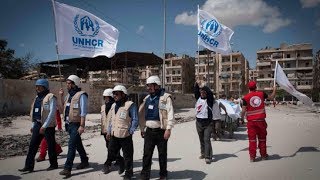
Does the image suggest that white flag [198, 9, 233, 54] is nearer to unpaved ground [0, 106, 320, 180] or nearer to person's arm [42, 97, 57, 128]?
unpaved ground [0, 106, 320, 180]

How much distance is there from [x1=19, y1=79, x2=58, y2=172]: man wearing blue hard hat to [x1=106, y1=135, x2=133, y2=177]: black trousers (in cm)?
135

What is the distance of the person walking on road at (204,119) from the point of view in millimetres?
7773

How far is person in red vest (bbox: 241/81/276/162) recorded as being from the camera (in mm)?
7937

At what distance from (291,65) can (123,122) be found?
98813 mm

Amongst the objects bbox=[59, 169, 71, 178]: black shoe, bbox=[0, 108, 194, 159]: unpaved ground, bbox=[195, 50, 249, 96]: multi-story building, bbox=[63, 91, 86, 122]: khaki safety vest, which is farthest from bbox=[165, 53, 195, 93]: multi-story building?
bbox=[59, 169, 71, 178]: black shoe

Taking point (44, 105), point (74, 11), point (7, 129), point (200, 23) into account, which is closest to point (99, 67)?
point (7, 129)

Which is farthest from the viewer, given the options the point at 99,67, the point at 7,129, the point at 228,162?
the point at 99,67

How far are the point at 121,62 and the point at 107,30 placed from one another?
22556mm

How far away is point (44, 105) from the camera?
704cm

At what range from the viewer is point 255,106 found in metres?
8.15

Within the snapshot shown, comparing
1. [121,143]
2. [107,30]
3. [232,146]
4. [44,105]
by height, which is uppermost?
[107,30]

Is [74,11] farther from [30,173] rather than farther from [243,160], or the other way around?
[243,160]

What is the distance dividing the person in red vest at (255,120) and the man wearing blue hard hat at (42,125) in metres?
4.53

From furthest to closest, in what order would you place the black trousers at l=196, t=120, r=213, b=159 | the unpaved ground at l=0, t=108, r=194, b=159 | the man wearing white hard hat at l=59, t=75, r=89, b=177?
the unpaved ground at l=0, t=108, r=194, b=159 → the black trousers at l=196, t=120, r=213, b=159 → the man wearing white hard hat at l=59, t=75, r=89, b=177
